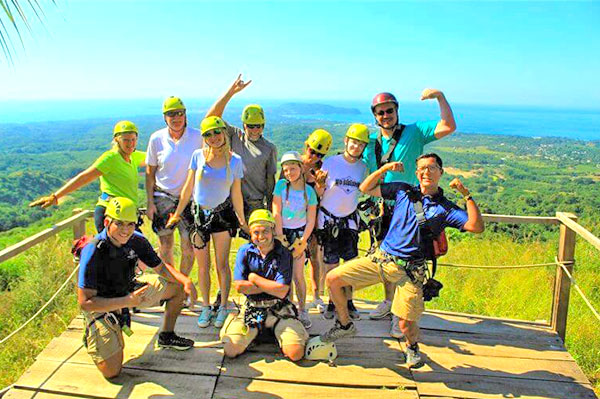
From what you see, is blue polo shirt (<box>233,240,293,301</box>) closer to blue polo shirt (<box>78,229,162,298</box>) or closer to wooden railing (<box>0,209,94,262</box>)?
blue polo shirt (<box>78,229,162,298</box>)

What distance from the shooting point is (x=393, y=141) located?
4715 millimetres

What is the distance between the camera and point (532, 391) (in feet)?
13.3

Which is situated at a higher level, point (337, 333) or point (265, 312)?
point (265, 312)

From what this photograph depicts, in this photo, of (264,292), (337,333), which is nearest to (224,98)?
(264,292)

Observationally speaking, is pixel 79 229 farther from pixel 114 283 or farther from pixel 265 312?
pixel 265 312

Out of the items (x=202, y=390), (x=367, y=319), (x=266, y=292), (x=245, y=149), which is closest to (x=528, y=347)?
(x=367, y=319)

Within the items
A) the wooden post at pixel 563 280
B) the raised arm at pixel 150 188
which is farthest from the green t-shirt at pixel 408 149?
the raised arm at pixel 150 188

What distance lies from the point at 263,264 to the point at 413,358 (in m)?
1.75

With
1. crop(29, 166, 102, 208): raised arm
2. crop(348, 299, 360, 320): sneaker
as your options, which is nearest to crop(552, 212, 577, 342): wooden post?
crop(348, 299, 360, 320): sneaker

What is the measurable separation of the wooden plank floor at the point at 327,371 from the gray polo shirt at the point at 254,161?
1686 mm

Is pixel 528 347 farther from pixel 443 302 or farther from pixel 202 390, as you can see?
pixel 202 390

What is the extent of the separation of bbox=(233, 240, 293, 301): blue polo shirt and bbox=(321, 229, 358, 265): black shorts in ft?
2.26

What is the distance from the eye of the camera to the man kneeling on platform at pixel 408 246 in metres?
4.01

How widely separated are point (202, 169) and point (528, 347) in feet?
13.4
